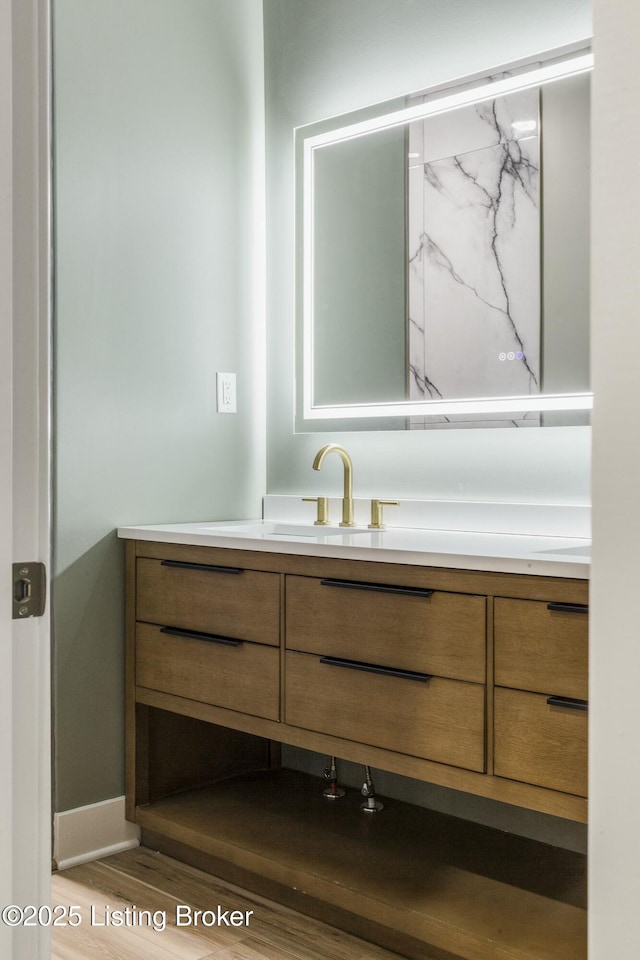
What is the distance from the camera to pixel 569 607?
1.53 metres

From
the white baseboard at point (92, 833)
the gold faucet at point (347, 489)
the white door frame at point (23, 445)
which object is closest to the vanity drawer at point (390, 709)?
the gold faucet at point (347, 489)

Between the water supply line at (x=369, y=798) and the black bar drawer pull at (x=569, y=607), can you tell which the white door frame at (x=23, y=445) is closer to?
the black bar drawer pull at (x=569, y=607)

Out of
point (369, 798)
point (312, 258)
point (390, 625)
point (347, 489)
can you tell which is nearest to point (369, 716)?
point (390, 625)

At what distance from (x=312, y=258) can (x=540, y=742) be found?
162 cm

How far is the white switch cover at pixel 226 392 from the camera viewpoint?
2654 mm

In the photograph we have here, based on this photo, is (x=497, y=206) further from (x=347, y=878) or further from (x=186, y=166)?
(x=347, y=878)

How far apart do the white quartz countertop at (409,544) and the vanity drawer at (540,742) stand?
0.23m

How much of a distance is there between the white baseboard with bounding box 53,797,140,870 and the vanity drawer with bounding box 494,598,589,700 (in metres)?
1.25

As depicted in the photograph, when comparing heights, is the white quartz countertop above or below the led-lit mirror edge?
below

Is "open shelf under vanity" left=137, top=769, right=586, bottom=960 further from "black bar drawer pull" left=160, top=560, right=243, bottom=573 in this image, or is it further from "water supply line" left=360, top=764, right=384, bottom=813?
"black bar drawer pull" left=160, top=560, right=243, bottom=573

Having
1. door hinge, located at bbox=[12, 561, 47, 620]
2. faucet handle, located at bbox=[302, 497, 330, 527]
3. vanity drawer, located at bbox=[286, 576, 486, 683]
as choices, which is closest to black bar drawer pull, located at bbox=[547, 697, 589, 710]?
vanity drawer, located at bbox=[286, 576, 486, 683]

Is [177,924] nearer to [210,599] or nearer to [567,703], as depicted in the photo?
[210,599]

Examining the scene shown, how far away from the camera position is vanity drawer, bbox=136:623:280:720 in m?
2.03

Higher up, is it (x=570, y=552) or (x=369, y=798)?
(x=570, y=552)
